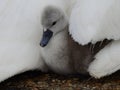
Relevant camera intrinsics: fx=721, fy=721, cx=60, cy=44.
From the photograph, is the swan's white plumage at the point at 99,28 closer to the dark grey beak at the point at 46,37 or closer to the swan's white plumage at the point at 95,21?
the swan's white plumage at the point at 95,21

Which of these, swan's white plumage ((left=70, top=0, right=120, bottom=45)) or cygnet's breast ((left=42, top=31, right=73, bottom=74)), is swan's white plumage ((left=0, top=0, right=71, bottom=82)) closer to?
cygnet's breast ((left=42, top=31, right=73, bottom=74))

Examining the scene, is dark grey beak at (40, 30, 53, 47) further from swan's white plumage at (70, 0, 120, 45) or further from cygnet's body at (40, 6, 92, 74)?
swan's white plumage at (70, 0, 120, 45)

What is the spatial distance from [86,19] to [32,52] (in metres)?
0.33

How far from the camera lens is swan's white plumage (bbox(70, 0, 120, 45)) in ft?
9.09

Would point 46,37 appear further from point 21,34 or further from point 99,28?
point 99,28

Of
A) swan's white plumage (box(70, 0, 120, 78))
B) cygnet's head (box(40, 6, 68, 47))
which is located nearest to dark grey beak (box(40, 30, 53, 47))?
cygnet's head (box(40, 6, 68, 47))

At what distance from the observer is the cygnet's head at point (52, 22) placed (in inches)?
114

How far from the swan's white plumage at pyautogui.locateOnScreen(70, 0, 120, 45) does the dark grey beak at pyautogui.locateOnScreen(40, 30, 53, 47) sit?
0.43 feet

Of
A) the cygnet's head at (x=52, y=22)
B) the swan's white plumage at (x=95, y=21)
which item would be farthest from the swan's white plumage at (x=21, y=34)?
the swan's white plumage at (x=95, y=21)

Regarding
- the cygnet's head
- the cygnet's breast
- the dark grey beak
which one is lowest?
the cygnet's breast

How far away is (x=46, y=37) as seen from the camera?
294 centimetres

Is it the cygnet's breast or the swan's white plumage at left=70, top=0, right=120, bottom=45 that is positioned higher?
the swan's white plumage at left=70, top=0, right=120, bottom=45

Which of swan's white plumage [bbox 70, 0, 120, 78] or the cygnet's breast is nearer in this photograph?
swan's white plumage [bbox 70, 0, 120, 78]

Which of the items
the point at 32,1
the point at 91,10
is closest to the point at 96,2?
the point at 91,10
